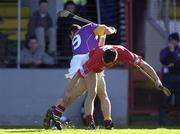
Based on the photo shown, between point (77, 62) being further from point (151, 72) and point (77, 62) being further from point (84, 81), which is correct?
point (151, 72)

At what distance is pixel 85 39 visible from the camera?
41.5ft

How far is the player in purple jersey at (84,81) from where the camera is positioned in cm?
1230

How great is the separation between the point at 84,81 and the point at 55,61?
518 centimetres

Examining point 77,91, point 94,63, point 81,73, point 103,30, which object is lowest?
point 77,91

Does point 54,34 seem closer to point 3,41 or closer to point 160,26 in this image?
point 3,41

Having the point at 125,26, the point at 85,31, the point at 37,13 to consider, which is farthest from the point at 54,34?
the point at 85,31

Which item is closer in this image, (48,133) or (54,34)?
(48,133)

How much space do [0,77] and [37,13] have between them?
174cm

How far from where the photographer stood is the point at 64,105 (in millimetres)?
12586

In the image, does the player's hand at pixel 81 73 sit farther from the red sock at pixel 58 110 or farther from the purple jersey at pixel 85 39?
the red sock at pixel 58 110

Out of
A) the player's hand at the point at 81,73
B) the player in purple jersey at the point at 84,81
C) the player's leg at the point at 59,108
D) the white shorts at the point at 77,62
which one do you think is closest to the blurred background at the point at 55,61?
the white shorts at the point at 77,62

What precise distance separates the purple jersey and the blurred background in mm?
4536

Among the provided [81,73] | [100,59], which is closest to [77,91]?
[81,73]

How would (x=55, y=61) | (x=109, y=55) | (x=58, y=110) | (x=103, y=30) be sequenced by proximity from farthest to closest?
(x=55, y=61)
(x=58, y=110)
(x=103, y=30)
(x=109, y=55)
